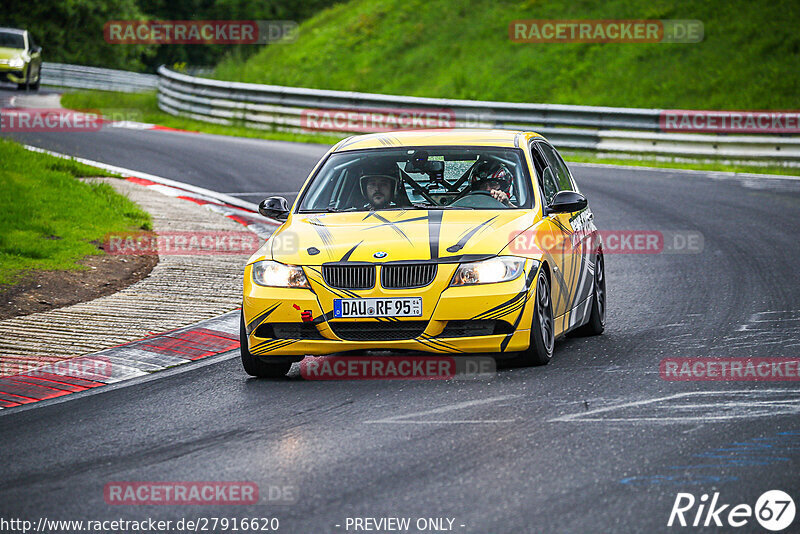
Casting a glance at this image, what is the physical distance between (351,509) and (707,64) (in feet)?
85.6

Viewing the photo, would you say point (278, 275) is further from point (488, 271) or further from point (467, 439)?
point (467, 439)

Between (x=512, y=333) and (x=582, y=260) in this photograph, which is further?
(x=582, y=260)

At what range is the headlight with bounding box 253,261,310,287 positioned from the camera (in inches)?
333

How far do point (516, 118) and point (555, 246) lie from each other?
17322 millimetres

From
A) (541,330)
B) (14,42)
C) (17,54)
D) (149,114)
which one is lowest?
(541,330)

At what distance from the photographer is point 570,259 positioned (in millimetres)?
9594

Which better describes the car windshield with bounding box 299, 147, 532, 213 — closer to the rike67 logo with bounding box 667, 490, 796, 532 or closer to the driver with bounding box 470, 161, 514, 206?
the driver with bounding box 470, 161, 514, 206

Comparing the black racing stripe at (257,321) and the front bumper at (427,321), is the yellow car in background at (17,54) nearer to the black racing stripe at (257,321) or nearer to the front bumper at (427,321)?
the black racing stripe at (257,321)

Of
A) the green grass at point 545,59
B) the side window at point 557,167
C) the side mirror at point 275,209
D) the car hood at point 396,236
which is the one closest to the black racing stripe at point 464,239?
the car hood at point 396,236

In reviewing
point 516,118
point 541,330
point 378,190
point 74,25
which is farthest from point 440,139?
point 74,25

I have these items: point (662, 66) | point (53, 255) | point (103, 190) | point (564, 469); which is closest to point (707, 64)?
point (662, 66)

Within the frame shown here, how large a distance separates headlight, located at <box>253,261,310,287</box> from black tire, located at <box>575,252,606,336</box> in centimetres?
275

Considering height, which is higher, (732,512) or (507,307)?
(507,307)

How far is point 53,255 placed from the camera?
43.2 ft
